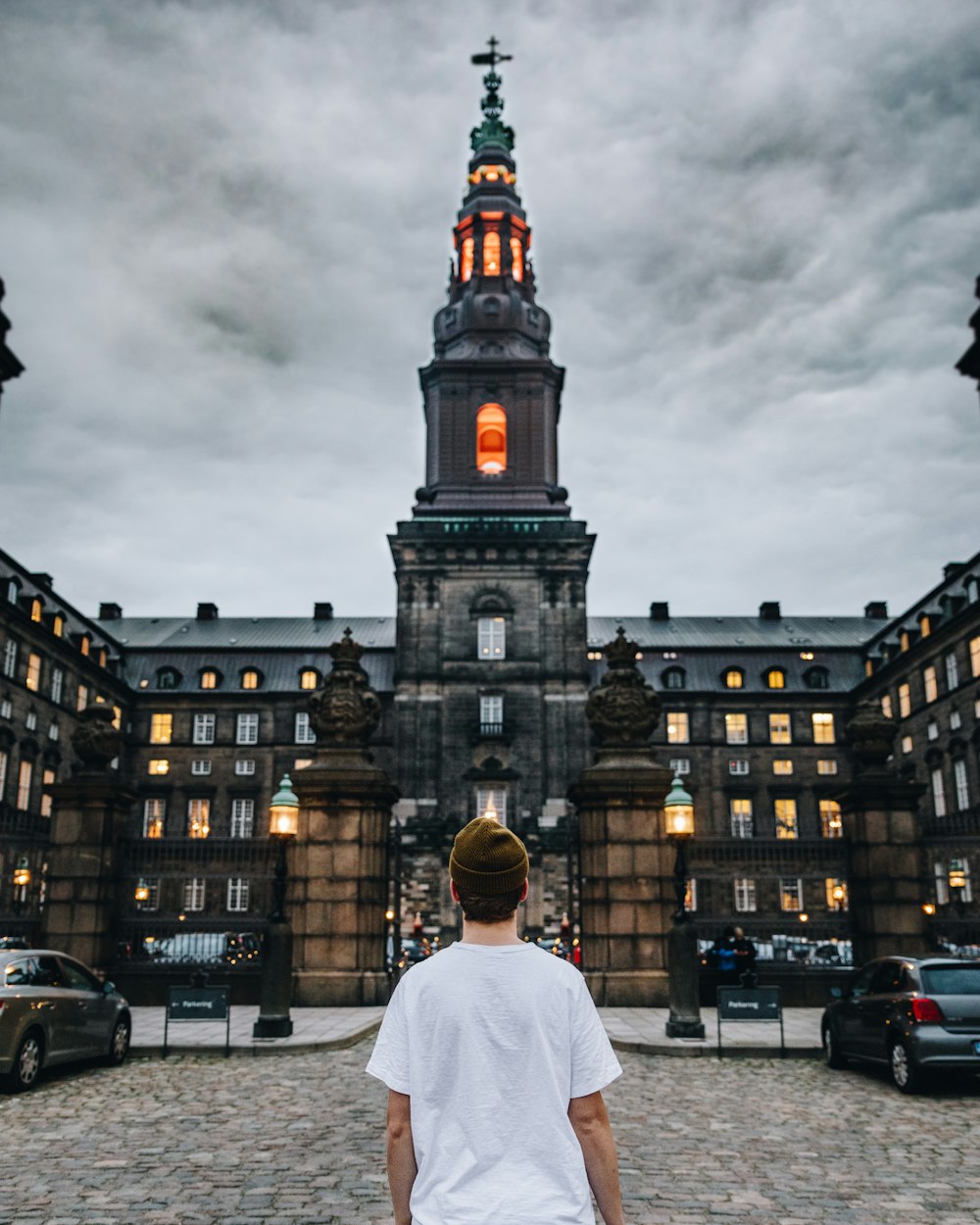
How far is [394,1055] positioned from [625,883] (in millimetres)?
18908

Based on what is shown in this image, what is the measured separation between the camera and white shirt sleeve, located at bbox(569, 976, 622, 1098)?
3.50 m

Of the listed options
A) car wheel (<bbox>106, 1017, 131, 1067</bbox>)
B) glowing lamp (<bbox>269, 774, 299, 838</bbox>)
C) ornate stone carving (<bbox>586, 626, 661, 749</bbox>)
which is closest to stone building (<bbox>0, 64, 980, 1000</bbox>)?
ornate stone carving (<bbox>586, 626, 661, 749</bbox>)

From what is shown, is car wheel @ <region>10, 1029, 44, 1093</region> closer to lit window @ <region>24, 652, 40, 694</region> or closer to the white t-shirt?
the white t-shirt

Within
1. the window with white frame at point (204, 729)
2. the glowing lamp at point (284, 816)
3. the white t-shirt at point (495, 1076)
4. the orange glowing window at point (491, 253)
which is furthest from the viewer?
the orange glowing window at point (491, 253)

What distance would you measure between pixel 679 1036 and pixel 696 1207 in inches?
381

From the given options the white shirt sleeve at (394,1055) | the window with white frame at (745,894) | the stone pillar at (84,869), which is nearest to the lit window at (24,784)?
the stone pillar at (84,869)

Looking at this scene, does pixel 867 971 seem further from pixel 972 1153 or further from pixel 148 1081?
pixel 148 1081

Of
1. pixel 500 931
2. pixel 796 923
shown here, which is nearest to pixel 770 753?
pixel 796 923

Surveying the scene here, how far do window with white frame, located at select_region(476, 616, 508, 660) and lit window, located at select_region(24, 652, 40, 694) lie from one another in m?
21.9

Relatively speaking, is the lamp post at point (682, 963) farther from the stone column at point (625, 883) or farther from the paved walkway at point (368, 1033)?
the stone column at point (625, 883)

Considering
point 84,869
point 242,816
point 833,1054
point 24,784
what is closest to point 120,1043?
point 84,869

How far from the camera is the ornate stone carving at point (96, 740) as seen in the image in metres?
22.4

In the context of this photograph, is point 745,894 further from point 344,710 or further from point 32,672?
point 344,710

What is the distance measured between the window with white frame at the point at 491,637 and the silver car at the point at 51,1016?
45.8 metres
